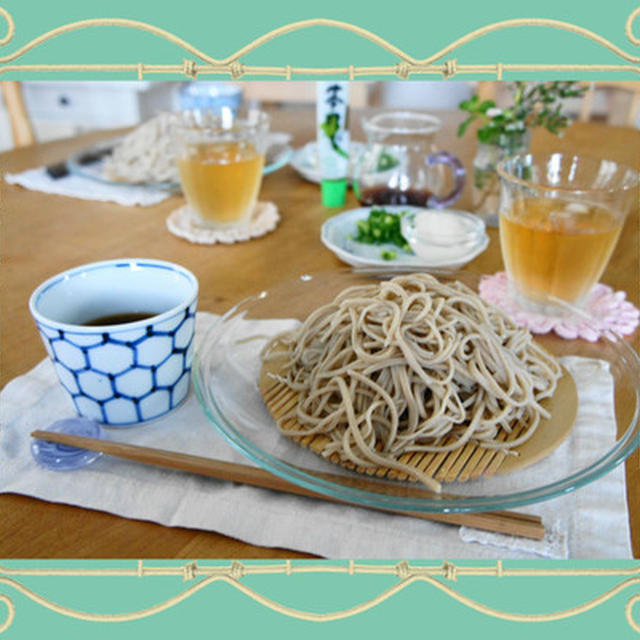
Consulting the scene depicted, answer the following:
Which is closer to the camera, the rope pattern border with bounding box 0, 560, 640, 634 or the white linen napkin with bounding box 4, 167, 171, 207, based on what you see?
the rope pattern border with bounding box 0, 560, 640, 634

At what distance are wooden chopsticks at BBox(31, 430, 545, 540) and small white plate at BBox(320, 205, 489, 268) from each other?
0.36 m

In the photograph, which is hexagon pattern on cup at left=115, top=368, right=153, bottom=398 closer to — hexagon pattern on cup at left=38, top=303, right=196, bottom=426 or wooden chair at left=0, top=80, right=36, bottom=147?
hexagon pattern on cup at left=38, top=303, right=196, bottom=426

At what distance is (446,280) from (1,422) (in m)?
0.44

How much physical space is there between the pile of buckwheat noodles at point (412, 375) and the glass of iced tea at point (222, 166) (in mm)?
406

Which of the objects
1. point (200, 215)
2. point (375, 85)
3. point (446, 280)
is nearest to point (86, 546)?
point (446, 280)

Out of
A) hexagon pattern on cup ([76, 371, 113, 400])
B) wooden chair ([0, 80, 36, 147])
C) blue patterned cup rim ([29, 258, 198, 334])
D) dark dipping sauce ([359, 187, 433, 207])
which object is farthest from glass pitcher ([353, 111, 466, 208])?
wooden chair ([0, 80, 36, 147])

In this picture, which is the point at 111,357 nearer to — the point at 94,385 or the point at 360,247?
the point at 94,385

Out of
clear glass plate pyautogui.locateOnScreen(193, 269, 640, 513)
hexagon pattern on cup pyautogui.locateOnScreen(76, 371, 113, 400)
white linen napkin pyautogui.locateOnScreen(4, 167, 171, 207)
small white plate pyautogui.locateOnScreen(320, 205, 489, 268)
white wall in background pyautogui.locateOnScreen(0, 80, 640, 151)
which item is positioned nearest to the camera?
clear glass plate pyautogui.locateOnScreen(193, 269, 640, 513)

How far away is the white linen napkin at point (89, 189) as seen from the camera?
42.7 inches

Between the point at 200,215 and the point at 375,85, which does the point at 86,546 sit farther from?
the point at 375,85

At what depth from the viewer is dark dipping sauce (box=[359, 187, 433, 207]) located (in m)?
0.99

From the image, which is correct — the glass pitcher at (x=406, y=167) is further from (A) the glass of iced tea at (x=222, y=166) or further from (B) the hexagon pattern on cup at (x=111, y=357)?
(B) the hexagon pattern on cup at (x=111, y=357)

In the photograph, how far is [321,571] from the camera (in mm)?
458

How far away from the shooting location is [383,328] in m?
0.56
